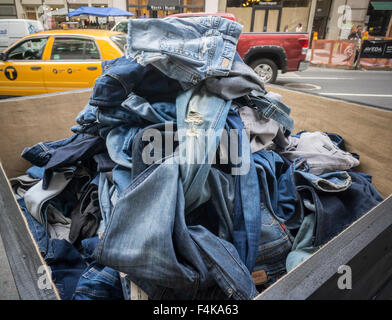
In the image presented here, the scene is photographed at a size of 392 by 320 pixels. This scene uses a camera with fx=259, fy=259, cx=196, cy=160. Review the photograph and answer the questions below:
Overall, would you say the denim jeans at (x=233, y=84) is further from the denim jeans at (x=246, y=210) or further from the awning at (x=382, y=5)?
the awning at (x=382, y=5)

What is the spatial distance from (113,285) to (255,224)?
51cm

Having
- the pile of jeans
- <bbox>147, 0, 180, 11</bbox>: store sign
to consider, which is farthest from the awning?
the pile of jeans

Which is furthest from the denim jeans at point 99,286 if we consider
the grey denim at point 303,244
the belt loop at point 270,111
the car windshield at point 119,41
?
the car windshield at point 119,41

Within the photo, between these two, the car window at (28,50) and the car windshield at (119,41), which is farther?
the car window at (28,50)

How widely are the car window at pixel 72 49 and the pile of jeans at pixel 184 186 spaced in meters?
3.35

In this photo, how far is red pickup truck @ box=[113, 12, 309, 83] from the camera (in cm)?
642

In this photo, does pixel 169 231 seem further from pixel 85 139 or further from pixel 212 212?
pixel 85 139

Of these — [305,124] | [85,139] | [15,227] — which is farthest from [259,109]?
[15,227]

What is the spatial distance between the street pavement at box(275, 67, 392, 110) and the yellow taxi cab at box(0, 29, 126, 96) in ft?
12.8

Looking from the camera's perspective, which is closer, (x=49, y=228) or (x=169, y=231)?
(x=169, y=231)

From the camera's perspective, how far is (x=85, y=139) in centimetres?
123

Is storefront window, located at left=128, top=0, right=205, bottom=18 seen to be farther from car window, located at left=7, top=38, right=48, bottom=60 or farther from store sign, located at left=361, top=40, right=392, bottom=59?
car window, located at left=7, top=38, right=48, bottom=60

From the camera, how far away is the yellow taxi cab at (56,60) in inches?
157

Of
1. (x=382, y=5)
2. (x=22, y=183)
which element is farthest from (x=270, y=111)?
(x=382, y=5)
